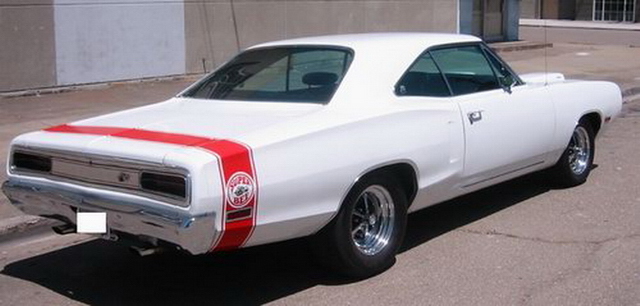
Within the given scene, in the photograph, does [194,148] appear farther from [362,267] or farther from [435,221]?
[435,221]

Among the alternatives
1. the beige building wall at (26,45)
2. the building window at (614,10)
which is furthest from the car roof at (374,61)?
the building window at (614,10)

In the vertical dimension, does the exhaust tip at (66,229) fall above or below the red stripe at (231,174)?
below

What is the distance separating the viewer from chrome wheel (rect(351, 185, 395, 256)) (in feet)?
18.2

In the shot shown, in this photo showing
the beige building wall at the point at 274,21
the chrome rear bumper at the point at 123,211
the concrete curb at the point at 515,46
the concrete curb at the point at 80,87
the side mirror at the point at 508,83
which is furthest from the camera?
the concrete curb at the point at 515,46

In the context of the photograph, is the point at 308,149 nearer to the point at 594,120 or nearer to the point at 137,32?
the point at 594,120

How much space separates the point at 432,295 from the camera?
5.24 meters

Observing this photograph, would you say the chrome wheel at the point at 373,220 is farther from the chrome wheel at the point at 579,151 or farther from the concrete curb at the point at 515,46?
the concrete curb at the point at 515,46

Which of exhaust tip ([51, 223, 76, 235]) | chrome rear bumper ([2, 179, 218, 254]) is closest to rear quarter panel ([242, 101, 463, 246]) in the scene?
chrome rear bumper ([2, 179, 218, 254])

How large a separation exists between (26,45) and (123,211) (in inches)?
376

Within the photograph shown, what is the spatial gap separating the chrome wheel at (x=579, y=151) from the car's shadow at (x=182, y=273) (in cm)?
148

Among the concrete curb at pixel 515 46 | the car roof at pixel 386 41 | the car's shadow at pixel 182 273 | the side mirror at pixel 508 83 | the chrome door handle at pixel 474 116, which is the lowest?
the car's shadow at pixel 182 273

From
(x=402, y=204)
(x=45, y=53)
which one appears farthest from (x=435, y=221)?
(x=45, y=53)

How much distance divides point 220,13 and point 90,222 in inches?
475

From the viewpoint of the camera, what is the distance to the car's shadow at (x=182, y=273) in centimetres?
543
